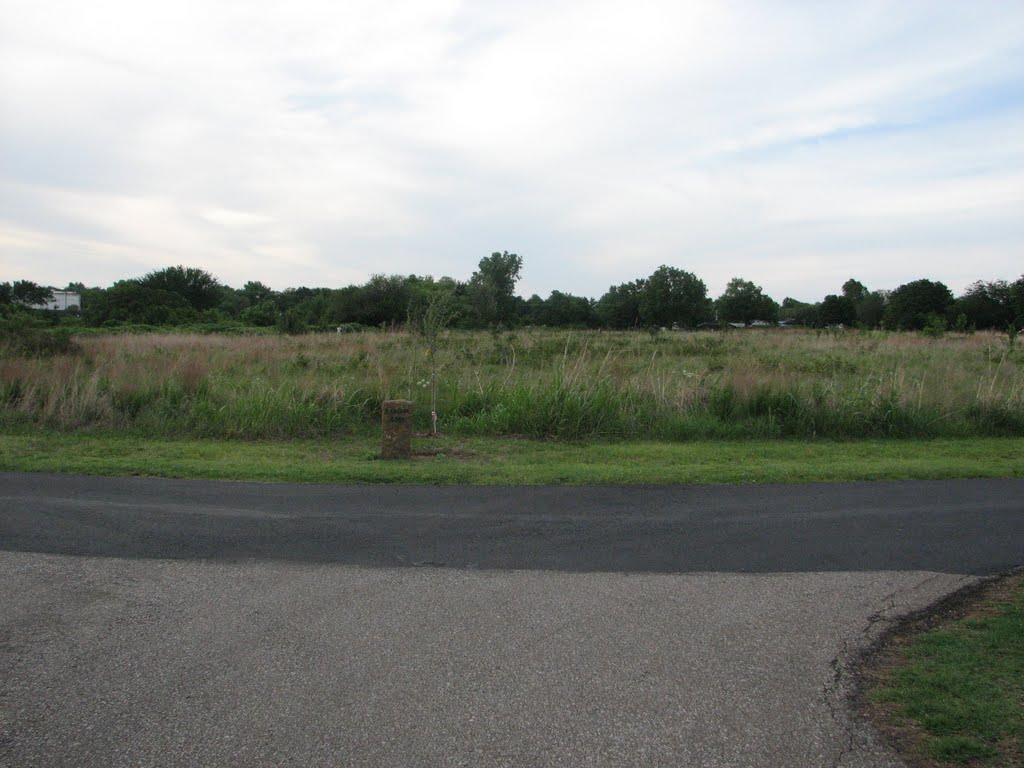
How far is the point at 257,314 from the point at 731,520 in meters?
67.9

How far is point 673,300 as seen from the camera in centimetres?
8956

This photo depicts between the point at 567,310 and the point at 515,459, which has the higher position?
the point at 567,310

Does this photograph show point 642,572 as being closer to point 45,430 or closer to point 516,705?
point 516,705

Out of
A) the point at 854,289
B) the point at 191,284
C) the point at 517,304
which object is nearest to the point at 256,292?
the point at 191,284

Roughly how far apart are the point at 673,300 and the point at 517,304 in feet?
65.3

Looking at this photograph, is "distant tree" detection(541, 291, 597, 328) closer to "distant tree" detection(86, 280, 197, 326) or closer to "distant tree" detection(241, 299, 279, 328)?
"distant tree" detection(241, 299, 279, 328)

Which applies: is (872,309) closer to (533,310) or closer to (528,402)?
(533,310)

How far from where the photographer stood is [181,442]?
12.2 m

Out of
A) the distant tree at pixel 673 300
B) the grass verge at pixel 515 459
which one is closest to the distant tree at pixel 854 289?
the distant tree at pixel 673 300

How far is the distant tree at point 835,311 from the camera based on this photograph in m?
84.2

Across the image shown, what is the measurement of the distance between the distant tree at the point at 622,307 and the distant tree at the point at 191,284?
50993mm

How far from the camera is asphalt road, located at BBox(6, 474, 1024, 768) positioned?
3367 mm

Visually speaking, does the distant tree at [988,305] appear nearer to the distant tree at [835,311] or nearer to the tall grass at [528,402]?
the distant tree at [835,311]

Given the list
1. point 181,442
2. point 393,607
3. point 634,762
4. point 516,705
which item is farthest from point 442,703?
point 181,442
